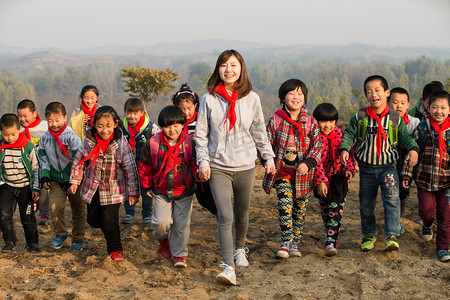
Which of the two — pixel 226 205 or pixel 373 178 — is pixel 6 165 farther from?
pixel 373 178

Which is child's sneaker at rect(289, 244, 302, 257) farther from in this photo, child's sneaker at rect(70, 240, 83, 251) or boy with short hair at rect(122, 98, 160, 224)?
child's sneaker at rect(70, 240, 83, 251)

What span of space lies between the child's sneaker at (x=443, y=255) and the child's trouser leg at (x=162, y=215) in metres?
2.70

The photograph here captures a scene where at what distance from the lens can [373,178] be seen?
4.41 metres

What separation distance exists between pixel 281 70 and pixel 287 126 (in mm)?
148387

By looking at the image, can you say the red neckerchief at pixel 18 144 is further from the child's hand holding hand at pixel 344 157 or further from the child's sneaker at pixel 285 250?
the child's hand holding hand at pixel 344 157

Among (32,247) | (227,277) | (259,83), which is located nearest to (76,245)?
(32,247)

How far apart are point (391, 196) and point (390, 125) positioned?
0.73m

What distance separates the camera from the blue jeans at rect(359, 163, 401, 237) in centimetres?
430

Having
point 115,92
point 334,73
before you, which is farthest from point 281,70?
point 115,92

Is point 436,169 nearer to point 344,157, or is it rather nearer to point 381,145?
point 381,145

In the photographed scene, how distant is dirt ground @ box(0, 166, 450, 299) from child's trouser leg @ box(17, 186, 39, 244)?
0.70 ft

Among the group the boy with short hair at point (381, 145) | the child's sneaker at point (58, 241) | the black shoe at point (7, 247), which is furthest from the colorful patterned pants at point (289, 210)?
the black shoe at point (7, 247)

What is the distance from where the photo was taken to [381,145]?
4.28m

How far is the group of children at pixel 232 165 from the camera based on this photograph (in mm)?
3807
